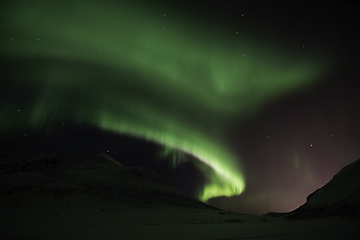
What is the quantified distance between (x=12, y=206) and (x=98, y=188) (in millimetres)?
21900

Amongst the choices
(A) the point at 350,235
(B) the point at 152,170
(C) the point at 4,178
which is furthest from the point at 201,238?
(B) the point at 152,170

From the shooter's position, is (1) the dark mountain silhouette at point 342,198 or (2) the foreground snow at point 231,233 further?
(1) the dark mountain silhouette at point 342,198

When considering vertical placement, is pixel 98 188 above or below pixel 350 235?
above

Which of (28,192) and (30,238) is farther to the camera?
(28,192)

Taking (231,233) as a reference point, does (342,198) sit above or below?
above

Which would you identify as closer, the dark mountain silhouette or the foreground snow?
the foreground snow

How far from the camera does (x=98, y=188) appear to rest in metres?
56.0

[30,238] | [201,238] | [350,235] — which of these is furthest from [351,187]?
[30,238]

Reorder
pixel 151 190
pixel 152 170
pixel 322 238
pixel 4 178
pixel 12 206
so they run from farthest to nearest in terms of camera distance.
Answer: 1. pixel 152 170
2. pixel 151 190
3. pixel 4 178
4. pixel 12 206
5. pixel 322 238

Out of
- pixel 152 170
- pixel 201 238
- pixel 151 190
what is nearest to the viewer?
pixel 201 238

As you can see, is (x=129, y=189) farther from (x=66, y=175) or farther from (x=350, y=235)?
(x=350, y=235)

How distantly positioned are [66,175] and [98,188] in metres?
18.7

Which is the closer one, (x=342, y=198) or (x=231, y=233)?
(x=231, y=233)

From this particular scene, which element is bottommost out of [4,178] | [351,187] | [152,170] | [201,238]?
[201,238]
